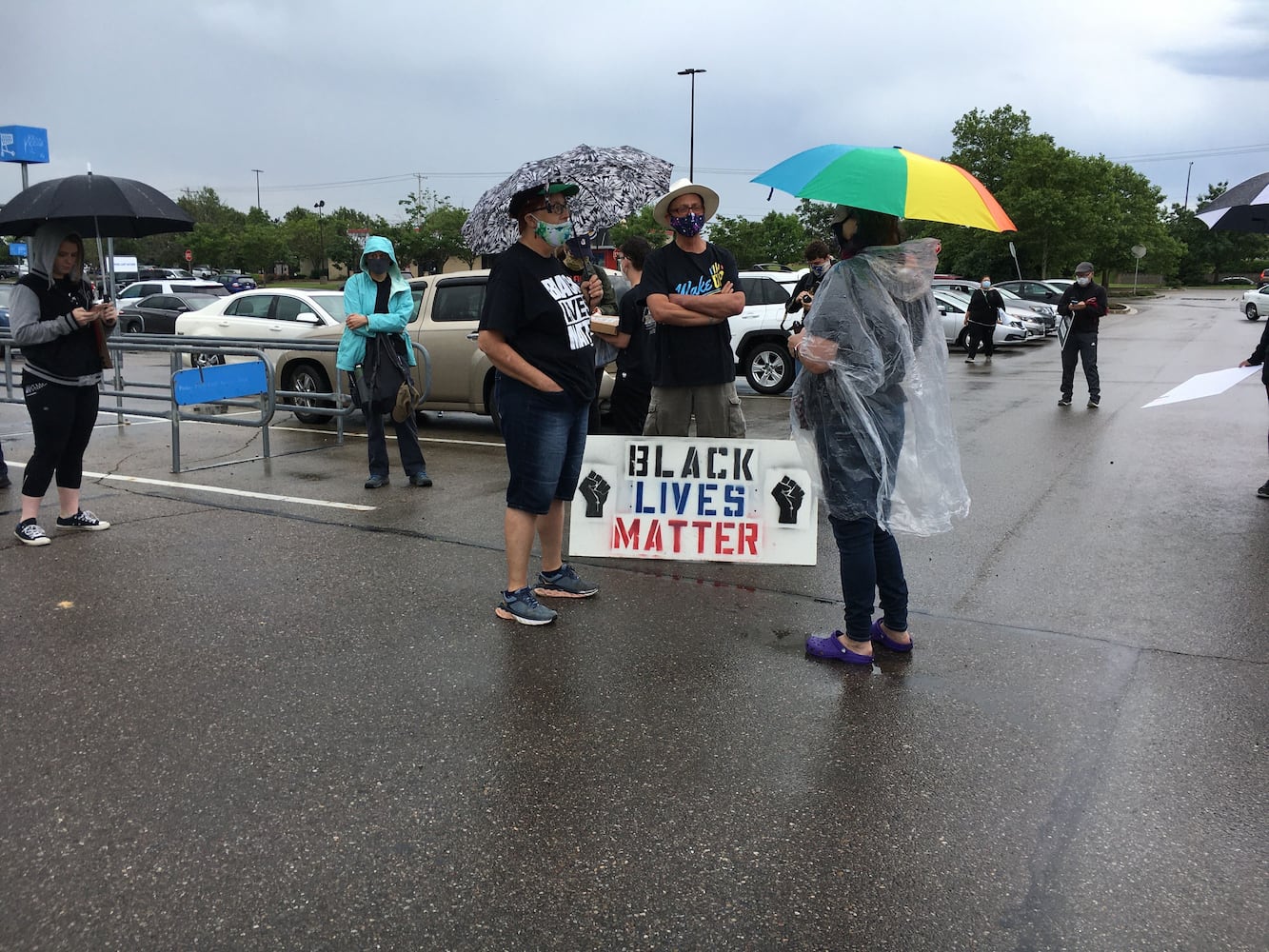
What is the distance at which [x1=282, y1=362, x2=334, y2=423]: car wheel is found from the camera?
10617 mm

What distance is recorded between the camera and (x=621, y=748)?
3.37 m

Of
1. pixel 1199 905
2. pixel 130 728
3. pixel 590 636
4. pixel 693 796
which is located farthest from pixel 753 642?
pixel 130 728

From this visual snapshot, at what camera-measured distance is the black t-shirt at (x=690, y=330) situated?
5078mm

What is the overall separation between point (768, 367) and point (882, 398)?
10.3 m

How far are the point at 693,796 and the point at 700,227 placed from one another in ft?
10.1

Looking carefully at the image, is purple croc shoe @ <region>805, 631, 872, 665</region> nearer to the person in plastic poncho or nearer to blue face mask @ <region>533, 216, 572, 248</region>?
the person in plastic poncho

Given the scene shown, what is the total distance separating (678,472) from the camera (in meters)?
5.20

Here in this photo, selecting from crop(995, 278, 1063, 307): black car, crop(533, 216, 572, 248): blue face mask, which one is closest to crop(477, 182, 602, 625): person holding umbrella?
crop(533, 216, 572, 248): blue face mask

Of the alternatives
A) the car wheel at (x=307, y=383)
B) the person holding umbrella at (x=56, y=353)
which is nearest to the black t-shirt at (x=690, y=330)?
the person holding umbrella at (x=56, y=353)

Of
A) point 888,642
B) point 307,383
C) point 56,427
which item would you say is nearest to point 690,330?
point 888,642

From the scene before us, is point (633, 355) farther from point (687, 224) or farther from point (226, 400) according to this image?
point (226, 400)

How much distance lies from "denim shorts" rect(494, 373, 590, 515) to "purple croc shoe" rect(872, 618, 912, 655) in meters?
1.53

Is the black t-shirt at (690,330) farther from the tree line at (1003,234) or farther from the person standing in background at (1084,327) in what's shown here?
the tree line at (1003,234)

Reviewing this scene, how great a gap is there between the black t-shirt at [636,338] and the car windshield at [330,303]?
7.88 metres
